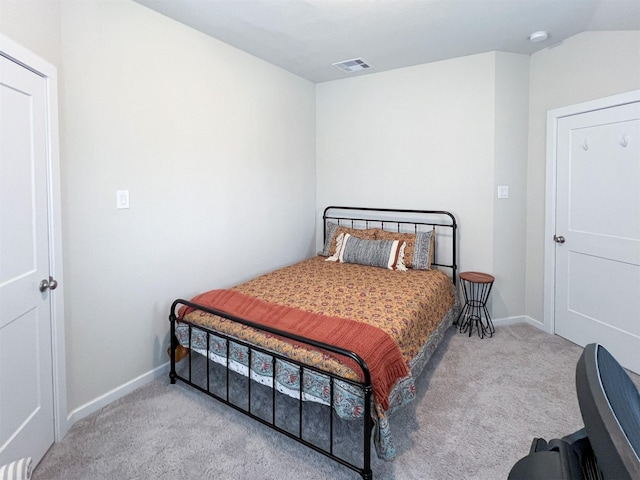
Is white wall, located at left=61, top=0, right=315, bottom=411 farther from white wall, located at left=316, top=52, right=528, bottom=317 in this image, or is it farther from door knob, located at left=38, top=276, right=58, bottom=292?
white wall, located at left=316, top=52, right=528, bottom=317

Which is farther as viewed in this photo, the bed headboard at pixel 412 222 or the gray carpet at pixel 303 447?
the bed headboard at pixel 412 222

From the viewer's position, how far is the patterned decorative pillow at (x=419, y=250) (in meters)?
3.45

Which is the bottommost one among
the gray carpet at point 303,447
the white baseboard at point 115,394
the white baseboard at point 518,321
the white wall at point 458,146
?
the gray carpet at point 303,447

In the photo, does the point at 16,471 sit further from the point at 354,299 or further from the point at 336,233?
the point at 336,233

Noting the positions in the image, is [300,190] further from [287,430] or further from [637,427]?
[637,427]

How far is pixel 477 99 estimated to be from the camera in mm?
3449

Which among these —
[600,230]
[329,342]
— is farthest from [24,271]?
[600,230]

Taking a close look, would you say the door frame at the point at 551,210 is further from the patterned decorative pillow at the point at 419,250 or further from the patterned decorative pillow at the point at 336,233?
the patterned decorative pillow at the point at 336,233

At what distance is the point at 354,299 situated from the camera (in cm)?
261

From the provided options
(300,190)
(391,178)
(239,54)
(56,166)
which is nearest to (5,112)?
(56,166)

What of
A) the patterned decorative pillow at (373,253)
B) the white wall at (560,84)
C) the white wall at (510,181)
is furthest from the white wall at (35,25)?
the white wall at (560,84)

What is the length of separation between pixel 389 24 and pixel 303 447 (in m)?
2.87

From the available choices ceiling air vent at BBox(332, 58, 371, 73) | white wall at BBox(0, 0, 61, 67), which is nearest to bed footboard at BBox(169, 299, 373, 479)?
white wall at BBox(0, 0, 61, 67)

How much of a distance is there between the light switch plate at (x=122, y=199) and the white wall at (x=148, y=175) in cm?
3
